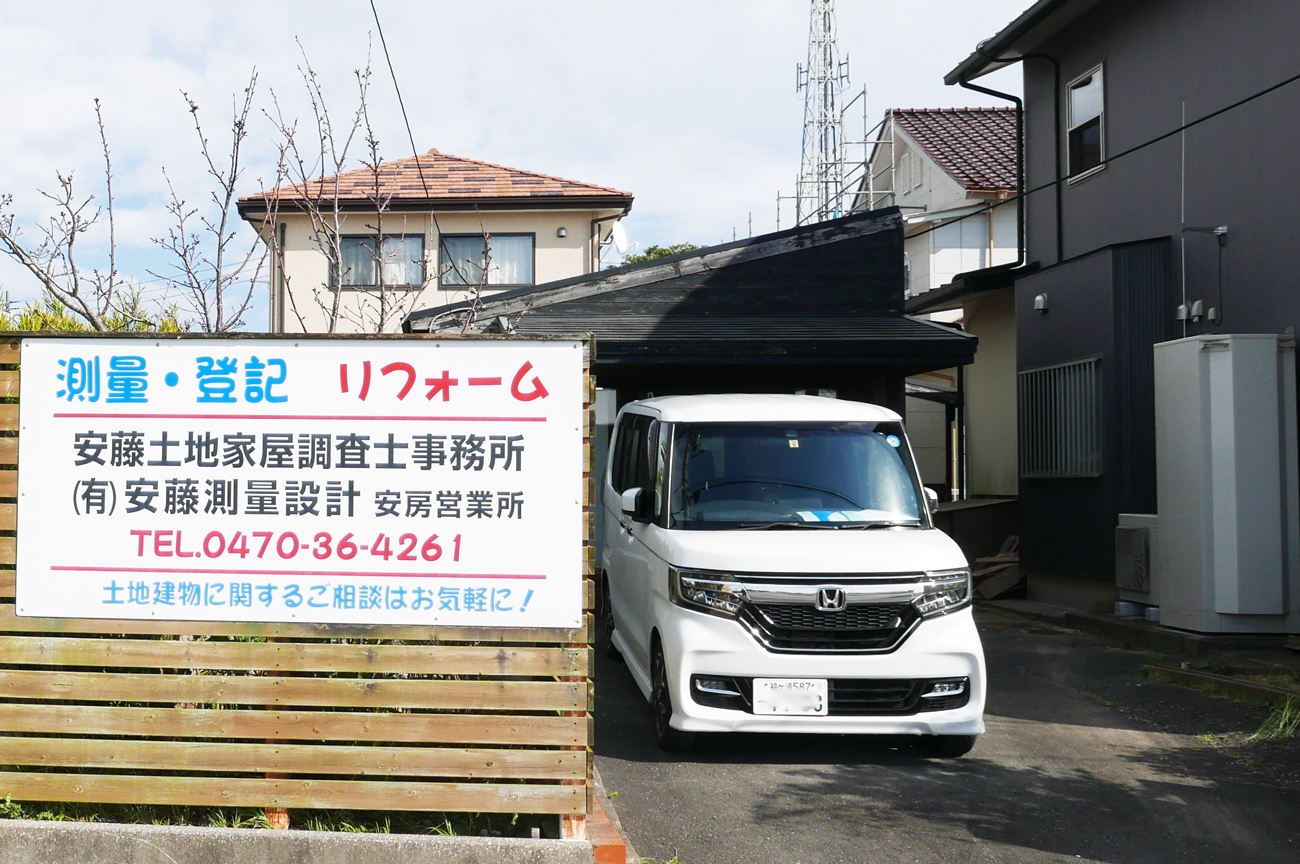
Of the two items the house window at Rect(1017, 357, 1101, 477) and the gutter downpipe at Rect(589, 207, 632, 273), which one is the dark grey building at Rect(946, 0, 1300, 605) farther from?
the gutter downpipe at Rect(589, 207, 632, 273)

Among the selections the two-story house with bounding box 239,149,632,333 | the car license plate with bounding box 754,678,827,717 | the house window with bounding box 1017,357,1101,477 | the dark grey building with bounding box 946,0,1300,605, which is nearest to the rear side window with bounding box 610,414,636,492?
the car license plate with bounding box 754,678,827,717

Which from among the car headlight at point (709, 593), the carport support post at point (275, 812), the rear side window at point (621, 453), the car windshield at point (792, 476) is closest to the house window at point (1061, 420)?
the rear side window at point (621, 453)

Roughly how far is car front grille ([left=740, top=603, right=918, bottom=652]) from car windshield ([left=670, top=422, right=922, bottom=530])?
70 centimetres

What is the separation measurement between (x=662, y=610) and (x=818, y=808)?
4.69ft

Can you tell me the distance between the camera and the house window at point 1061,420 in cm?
1184

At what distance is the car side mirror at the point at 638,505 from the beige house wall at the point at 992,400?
9654 millimetres

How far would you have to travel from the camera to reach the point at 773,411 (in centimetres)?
718

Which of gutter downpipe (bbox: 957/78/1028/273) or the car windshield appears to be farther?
gutter downpipe (bbox: 957/78/1028/273)

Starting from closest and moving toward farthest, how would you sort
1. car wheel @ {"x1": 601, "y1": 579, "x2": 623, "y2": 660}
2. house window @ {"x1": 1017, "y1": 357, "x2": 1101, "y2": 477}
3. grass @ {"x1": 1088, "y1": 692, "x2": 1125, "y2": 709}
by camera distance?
grass @ {"x1": 1088, "y1": 692, "x2": 1125, "y2": 709}
car wheel @ {"x1": 601, "y1": 579, "x2": 623, "y2": 660}
house window @ {"x1": 1017, "y1": 357, "x2": 1101, "y2": 477}

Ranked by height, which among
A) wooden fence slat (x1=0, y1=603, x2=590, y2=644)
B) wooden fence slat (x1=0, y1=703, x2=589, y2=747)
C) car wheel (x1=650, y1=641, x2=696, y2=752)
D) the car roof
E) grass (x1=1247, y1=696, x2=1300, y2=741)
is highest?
the car roof

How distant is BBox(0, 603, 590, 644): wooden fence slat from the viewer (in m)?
4.22

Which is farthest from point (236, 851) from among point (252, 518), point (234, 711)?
point (252, 518)

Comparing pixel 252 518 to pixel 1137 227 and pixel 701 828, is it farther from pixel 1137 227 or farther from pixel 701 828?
pixel 1137 227

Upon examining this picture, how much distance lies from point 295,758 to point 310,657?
1.22ft
